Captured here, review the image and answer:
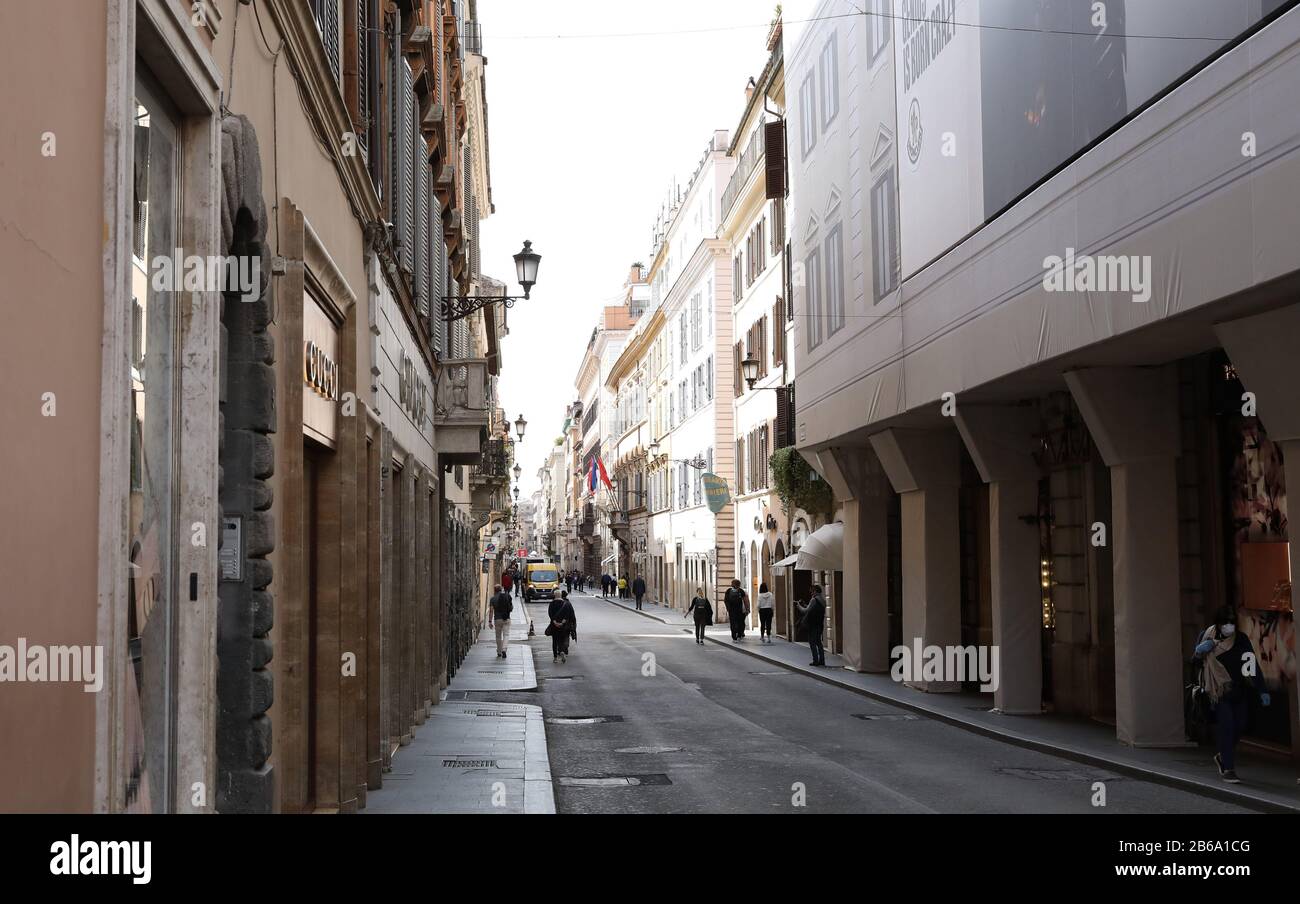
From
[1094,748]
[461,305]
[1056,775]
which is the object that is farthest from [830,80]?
[1056,775]

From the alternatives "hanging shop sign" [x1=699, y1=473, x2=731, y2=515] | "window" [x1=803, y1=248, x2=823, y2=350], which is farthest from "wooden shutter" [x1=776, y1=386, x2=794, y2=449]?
"window" [x1=803, y1=248, x2=823, y2=350]

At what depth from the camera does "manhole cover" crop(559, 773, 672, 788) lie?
45.9 ft

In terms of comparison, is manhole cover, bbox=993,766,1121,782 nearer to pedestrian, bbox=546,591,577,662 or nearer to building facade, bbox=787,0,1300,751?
building facade, bbox=787,0,1300,751

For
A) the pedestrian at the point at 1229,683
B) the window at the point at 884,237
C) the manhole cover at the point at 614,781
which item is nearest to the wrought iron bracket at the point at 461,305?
the window at the point at 884,237

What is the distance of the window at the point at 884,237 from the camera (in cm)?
2438

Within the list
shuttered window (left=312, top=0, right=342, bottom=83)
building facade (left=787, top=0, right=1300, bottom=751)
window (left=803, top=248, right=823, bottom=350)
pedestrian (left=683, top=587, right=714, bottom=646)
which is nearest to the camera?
shuttered window (left=312, top=0, right=342, bottom=83)

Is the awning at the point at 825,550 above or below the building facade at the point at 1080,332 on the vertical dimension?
below

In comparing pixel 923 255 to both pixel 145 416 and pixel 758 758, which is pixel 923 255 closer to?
pixel 758 758

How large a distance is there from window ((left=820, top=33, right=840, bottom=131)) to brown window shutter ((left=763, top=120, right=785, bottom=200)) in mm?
9598

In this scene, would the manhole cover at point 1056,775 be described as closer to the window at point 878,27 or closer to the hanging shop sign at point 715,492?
the window at point 878,27

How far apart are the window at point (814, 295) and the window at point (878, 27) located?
18.7ft

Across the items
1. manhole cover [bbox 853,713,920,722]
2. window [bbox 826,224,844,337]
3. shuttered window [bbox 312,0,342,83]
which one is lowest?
manhole cover [bbox 853,713,920,722]
